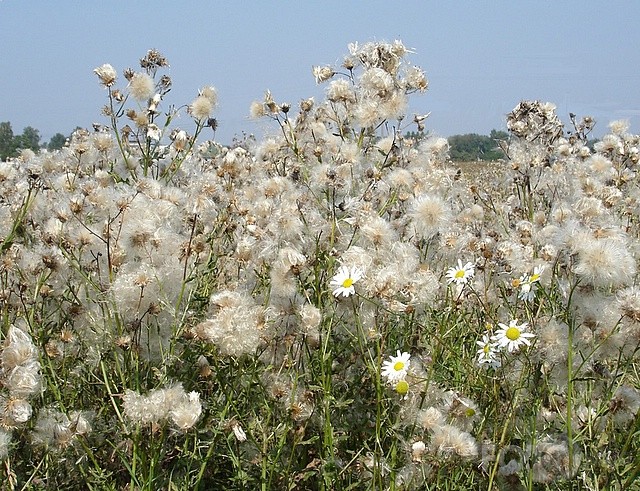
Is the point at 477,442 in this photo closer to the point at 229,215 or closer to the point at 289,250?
the point at 289,250

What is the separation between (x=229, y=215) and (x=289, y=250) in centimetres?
95

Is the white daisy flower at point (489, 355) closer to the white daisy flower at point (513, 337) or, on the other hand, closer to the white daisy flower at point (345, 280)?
the white daisy flower at point (513, 337)

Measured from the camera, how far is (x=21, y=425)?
2.34m

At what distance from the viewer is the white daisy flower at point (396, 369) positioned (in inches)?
96.4

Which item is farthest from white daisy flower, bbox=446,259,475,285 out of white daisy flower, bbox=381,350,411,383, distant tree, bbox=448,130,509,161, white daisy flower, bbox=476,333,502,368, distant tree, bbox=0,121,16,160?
distant tree, bbox=0,121,16,160

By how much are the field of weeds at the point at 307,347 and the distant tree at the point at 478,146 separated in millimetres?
1290

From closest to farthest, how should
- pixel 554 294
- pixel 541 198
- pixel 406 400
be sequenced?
1. pixel 406 400
2. pixel 554 294
3. pixel 541 198

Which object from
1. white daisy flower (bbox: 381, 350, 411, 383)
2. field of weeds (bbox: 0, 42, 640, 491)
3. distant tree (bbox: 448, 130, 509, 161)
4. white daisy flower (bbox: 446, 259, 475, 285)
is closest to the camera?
field of weeds (bbox: 0, 42, 640, 491)

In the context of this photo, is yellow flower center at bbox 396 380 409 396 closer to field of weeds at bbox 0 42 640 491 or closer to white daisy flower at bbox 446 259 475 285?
field of weeds at bbox 0 42 640 491

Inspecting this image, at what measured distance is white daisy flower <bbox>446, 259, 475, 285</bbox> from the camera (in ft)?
9.75

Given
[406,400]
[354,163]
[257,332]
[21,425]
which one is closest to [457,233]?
[354,163]

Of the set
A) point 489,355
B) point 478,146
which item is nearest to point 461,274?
point 489,355

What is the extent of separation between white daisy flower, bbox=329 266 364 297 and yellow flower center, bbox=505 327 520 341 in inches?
20.6

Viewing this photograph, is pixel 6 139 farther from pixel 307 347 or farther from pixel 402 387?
pixel 402 387
